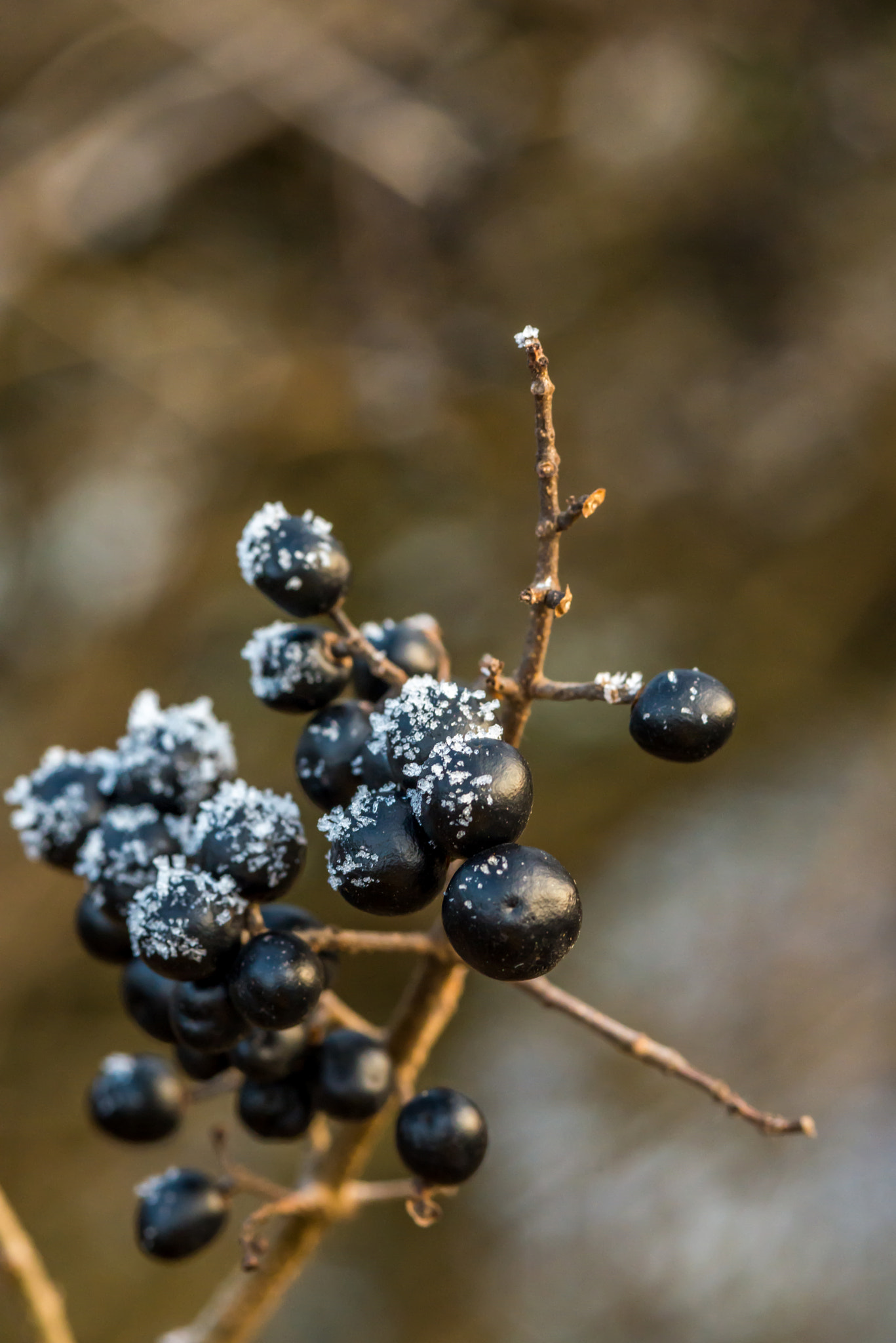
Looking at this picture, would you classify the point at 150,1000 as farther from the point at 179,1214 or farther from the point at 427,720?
the point at 427,720

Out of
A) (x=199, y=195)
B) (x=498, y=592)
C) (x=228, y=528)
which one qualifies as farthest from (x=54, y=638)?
(x=199, y=195)

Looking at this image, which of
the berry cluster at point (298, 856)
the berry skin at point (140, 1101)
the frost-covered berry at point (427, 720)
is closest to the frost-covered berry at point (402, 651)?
the berry cluster at point (298, 856)

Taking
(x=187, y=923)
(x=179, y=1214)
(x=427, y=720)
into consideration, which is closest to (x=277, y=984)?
(x=187, y=923)

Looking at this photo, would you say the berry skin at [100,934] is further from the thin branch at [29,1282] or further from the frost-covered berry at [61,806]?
the thin branch at [29,1282]

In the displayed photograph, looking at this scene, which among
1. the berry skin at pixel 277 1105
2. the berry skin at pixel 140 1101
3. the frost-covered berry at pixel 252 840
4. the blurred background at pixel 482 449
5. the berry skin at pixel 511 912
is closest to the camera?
the berry skin at pixel 511 912

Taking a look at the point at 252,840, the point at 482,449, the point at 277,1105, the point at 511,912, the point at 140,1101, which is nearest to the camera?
the point at 511,912
